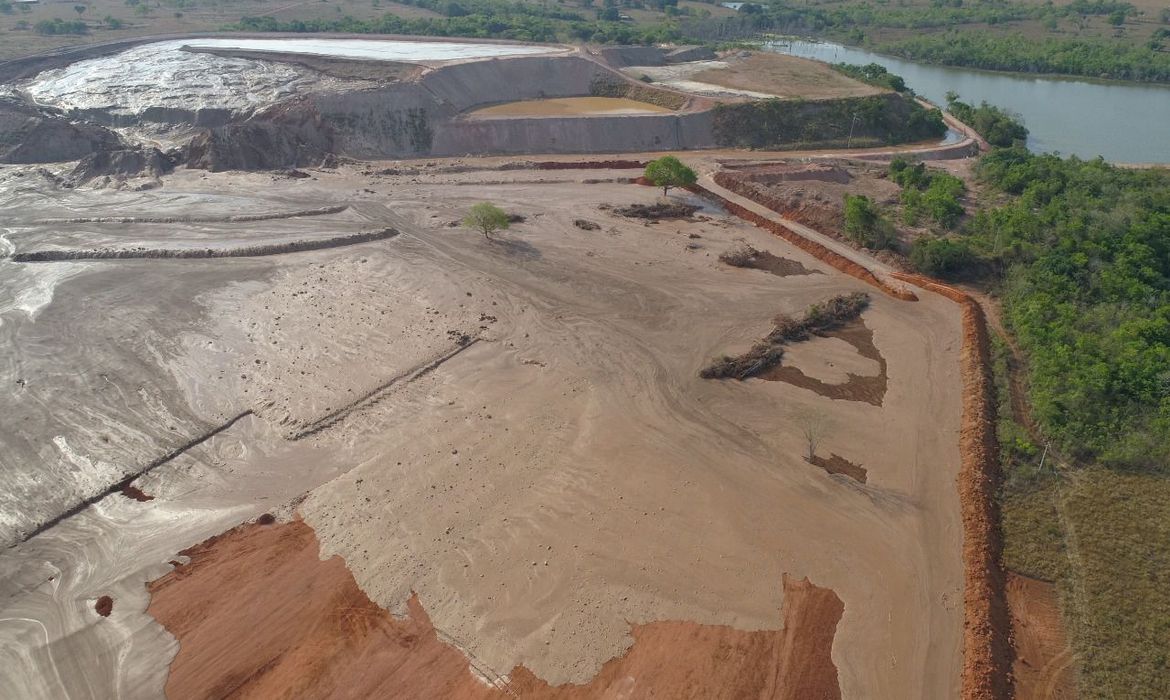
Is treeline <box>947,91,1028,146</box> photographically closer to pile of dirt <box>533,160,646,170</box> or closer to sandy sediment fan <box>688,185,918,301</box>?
sandy sediment fan <box>688,185,918,301</box>

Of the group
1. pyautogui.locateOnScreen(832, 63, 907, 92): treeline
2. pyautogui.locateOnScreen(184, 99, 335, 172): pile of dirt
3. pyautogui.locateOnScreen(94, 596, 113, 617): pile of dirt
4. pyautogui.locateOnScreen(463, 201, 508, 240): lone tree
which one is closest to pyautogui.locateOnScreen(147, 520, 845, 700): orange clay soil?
pyautogui.locateOnScreen(94, 596, 113, 617): pile of dirt

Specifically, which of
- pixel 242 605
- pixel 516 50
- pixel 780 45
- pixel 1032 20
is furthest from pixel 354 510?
pixel 1032 20

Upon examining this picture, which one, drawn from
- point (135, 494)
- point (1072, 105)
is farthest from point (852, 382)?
point (1072, 105)

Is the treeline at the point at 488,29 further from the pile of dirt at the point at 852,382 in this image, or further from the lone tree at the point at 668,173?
the pile of dirt at the point at 852,382

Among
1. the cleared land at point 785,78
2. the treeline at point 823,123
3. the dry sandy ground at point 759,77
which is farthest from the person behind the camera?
the dry sandy ground at point 759,77

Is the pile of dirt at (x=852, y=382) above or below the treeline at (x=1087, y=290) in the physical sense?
below

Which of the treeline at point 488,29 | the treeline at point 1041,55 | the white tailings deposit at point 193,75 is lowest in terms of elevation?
the white tailings deposit at point 193,75

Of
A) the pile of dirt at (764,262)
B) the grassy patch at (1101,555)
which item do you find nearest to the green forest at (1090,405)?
the grassy patch at (1101,555)
